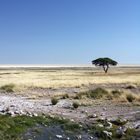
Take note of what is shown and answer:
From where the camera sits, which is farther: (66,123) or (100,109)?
(100,109)

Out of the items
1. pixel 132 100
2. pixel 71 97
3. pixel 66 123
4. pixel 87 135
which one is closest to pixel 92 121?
pixel 66 123

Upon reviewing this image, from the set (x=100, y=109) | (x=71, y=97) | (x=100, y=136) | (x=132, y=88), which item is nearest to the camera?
(x=100, y=136)

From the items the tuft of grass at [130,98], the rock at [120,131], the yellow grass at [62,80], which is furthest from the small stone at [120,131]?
the yellow grass at [62,80]

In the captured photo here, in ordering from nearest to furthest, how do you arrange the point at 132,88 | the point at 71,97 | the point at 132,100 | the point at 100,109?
1. the point at 100,109
2. the point at 132,100
3. the point at 71,97
4. the point at 132,88

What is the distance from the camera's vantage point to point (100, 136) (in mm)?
19094

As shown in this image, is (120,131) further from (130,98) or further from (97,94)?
(97,94)

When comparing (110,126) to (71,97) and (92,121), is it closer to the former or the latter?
(92,121)

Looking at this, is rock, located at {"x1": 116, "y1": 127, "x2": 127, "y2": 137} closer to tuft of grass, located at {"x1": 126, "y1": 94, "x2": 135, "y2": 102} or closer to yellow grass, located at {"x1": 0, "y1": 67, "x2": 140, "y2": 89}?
tuft of grass, located at {"x1": 126, "y1": 94, "x2": 135, "y2": 102}

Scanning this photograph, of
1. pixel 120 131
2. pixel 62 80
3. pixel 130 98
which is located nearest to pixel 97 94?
pixel 130 98

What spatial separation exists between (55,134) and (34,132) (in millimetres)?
996

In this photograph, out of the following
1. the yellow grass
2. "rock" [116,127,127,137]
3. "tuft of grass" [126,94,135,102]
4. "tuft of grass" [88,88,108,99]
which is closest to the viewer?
"rock" [116,127,127,137]

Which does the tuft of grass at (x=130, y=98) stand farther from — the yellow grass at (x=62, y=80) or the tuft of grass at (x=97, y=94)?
the yellow grass at (x=62, y=80)

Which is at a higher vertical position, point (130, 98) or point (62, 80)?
point (62, 80)

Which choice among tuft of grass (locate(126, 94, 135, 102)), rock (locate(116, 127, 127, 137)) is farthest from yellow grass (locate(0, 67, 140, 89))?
rock (locate(116, 127, 127, 137))
